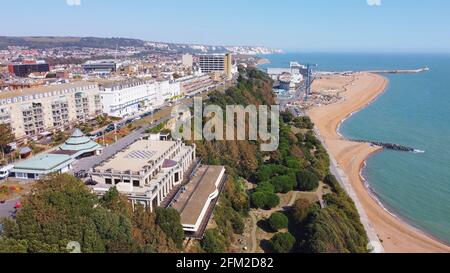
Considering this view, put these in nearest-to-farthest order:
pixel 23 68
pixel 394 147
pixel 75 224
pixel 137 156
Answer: pixel 75 224, pixel 137 156, pixel 394 147, pixel 23 68

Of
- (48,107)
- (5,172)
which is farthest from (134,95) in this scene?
(5,172)

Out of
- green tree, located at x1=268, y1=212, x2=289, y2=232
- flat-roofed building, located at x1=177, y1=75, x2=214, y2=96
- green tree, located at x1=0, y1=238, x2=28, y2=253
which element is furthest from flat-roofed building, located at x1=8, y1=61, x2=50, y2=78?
green tree, located at x1=0, y1=238, x2=28, y2=253

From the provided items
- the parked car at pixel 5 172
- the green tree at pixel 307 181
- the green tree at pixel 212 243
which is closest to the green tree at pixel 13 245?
the green tree at pixel 212 243

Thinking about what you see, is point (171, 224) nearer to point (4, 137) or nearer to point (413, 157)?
point (4, 137)

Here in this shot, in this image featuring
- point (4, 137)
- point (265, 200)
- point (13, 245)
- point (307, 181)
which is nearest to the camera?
point (13, 245)

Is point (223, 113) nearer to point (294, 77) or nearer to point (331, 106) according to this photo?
point (331, 106)

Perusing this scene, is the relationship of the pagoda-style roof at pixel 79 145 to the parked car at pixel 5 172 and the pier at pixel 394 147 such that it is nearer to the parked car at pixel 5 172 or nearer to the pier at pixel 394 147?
the parked car at pixel 5 172
